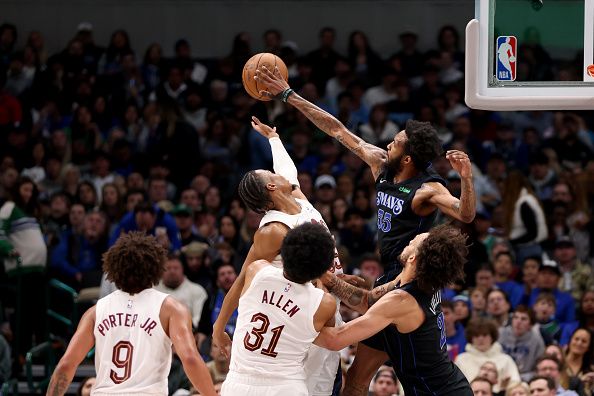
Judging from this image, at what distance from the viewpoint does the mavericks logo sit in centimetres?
744

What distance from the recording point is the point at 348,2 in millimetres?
17359

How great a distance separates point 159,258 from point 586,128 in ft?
30.5

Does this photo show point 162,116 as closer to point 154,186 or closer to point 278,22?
point 154,186

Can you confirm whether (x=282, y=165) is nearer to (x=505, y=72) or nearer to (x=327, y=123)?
(x=327, y=123)

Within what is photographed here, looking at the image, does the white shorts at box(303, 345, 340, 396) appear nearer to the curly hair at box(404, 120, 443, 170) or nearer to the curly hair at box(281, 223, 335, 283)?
the curly hair at box(281, 223, 335, 283)

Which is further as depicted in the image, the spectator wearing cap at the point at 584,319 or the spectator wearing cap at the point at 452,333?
the spectator wearing cap at the point at 584,319

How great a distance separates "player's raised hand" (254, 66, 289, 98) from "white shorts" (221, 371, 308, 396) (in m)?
2.23

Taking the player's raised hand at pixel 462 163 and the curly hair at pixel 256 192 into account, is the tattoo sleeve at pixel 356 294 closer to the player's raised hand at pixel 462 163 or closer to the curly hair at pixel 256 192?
the curly hair at pixel 256 192

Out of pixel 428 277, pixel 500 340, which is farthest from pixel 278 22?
pixel 428 277

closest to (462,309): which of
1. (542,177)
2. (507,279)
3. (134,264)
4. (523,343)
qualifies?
(523,343)

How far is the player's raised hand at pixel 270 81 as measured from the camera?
8.08 meters

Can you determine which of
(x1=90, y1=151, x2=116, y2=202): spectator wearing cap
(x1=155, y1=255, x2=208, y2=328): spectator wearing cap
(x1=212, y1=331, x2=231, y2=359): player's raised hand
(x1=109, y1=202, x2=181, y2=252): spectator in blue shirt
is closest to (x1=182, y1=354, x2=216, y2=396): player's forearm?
(x1=212, y1=331, x2=231, y2=359): player's raised hand

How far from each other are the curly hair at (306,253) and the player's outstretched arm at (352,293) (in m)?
0.46

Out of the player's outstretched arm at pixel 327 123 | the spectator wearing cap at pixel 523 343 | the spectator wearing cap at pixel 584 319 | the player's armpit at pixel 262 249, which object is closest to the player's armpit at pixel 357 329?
the player's armpit at pixel 262 249
